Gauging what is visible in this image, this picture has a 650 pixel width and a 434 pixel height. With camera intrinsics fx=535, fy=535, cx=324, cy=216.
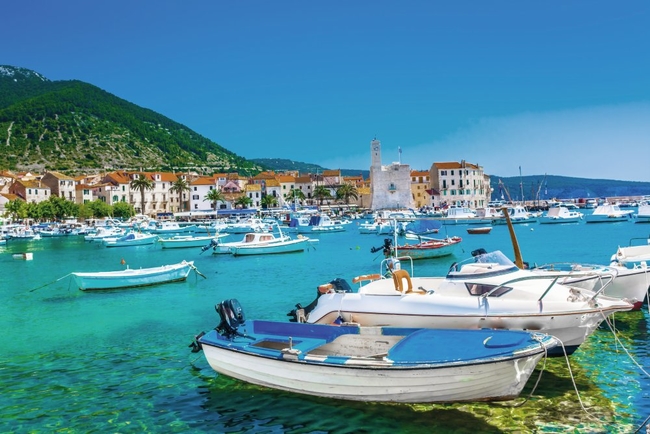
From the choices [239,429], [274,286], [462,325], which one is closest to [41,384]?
[239,429]

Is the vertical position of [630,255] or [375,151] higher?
[375,151]

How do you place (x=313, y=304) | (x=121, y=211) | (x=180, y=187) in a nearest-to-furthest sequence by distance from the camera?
(x=313, y=304)
(x=121, y=211)
(x=180, y=187)

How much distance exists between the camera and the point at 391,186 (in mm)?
158750

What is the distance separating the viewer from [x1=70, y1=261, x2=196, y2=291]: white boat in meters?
30.3

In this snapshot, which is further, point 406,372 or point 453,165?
point 453,165

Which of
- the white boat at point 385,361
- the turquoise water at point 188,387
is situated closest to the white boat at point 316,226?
the turquoise water at point 188,387

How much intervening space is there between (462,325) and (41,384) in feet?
36.0

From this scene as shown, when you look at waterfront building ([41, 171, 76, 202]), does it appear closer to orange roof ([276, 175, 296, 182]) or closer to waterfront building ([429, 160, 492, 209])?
orange roof ([276, 175, 296, 182])

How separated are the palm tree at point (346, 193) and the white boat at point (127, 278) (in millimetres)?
133000

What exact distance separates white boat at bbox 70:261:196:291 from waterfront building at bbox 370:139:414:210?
421ft

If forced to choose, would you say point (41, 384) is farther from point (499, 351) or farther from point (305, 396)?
point (499, 351)

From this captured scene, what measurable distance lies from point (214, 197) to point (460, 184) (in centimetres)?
7063

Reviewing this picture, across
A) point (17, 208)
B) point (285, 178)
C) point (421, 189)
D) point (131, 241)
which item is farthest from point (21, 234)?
point (421, 189)

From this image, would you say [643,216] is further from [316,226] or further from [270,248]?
[270,248]
